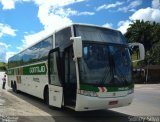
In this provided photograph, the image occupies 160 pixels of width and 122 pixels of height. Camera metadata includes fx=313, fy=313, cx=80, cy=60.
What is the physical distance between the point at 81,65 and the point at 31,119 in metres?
2.71

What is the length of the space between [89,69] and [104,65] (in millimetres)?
613

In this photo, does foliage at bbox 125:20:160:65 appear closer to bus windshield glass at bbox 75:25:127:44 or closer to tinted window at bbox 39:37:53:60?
tinted window at bbox 39:37:53:60

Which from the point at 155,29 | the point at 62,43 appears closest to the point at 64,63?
the point at 62,43

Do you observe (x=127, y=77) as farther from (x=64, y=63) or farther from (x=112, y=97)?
(x=64, y=63)

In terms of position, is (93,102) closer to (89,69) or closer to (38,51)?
(89,69)

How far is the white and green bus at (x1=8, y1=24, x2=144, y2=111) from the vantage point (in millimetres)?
10906

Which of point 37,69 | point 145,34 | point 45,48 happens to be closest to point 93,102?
point 45,48

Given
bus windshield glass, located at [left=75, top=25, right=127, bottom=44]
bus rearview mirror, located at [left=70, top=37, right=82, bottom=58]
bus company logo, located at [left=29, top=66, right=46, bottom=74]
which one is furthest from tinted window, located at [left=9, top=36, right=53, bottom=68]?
bus rearview mirror, located at [left=70, top=37, right=82, bottom=58]

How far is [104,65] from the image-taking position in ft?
37.1

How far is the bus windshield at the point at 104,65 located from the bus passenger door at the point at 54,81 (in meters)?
1.81

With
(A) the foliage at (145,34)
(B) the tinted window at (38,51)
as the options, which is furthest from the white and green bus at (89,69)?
(A) the foliage at (145,34)

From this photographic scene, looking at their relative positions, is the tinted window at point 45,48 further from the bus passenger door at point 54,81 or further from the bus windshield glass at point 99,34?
the bus windshield glass at point 99,34

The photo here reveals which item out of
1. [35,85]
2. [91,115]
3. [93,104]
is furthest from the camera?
[35,85]

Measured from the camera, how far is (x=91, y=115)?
1270 centimetres
